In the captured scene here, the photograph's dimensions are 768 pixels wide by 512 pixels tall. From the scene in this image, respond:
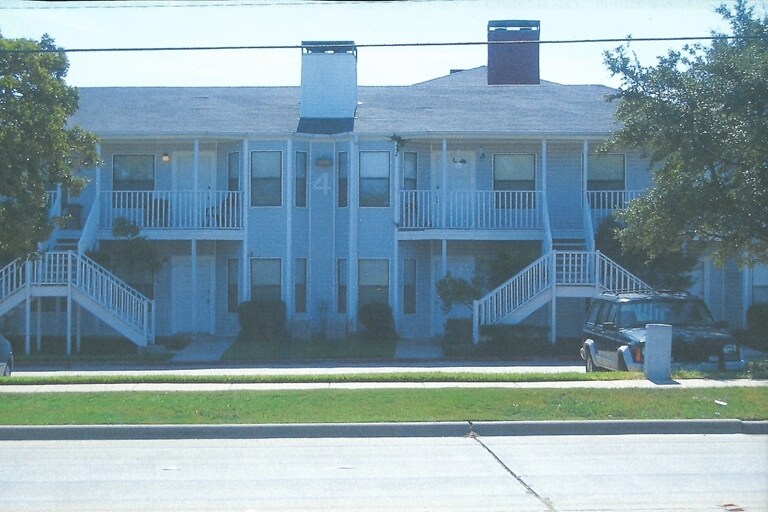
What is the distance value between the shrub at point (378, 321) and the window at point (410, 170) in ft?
11.7

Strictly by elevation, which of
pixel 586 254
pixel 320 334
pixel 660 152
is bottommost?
pixel 320 334

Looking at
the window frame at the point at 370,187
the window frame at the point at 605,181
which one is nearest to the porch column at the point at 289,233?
the window frame at the point at 370,187

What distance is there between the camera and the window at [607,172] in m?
27.6

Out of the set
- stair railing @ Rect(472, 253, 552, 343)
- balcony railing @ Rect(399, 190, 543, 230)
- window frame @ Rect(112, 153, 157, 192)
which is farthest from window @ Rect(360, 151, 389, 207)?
window frame @ Rect(112, 153, 157, 192)

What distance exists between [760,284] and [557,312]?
5.72 meters

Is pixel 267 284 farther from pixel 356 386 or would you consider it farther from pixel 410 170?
pixel 356 386

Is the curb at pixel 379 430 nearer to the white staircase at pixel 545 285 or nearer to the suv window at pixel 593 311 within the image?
the suv window at pixel 593 311

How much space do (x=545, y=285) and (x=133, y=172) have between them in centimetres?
1211

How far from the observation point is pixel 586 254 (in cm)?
2452

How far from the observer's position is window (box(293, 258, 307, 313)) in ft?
91.6

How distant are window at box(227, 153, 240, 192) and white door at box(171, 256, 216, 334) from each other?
7.40ft

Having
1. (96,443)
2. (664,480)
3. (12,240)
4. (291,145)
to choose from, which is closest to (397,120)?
(291,145)

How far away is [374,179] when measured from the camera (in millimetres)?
27531

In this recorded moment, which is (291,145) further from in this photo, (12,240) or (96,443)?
(96,443)
